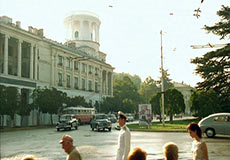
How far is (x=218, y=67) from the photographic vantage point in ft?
120

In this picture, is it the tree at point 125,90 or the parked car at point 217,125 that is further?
the tree at point 125,90

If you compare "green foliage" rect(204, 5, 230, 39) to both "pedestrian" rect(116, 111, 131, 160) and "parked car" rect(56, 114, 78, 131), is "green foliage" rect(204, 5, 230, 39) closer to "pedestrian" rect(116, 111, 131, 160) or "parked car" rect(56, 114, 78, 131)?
"parked car" rect(56, 114, 78, 131)

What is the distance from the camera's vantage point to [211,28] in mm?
36781

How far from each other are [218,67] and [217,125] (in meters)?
16.5

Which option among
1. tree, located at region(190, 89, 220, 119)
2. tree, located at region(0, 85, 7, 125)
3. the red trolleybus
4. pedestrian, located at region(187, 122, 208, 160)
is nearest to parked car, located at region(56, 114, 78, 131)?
tree, located at region(0, 85, 7, 125)

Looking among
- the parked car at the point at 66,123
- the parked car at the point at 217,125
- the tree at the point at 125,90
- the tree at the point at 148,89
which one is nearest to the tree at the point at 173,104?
the parked car at the point at 66,123

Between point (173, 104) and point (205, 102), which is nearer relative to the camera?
point (205, 102)

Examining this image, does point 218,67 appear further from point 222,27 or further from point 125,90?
point 125,90

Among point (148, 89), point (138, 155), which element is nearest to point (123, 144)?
point (138, 155)

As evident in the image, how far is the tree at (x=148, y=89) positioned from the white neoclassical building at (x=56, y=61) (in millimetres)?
30019

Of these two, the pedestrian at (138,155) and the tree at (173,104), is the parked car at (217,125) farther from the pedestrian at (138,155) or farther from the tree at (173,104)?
the tree at (173,104)

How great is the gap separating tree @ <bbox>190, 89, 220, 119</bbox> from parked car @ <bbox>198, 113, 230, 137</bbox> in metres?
15.9

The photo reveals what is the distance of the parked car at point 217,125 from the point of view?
21344 mm

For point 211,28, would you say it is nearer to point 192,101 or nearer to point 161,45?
point 161,45
